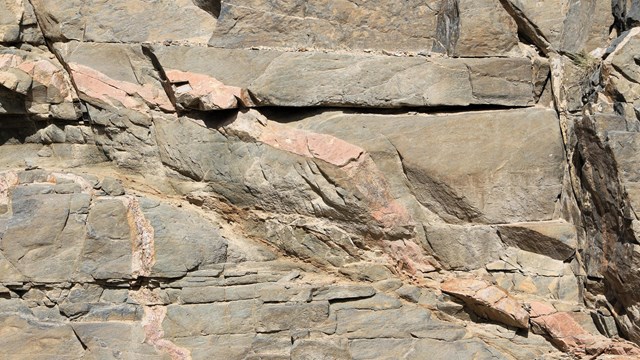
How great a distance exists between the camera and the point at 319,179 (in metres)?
Answer: 7.17

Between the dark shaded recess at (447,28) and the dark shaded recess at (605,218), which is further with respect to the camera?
the dark shaded recess at (447,28)

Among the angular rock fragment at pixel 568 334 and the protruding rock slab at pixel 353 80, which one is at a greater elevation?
the protruding rock slab at pixel 353 80

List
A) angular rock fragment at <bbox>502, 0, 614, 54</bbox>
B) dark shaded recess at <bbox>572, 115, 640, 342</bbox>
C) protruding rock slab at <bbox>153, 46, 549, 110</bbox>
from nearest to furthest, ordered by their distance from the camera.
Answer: dark shaded recess at <bbox>572, 115, 640, 342</bbox>
protruding rock slab at <bbox>153, 46, 549, 110</bbox>
angular rock fragment at <bbox>502, 0, 614, 54</bbox>

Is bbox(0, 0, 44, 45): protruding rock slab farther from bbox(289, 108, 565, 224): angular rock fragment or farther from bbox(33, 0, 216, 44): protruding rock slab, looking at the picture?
bbox(289, 108, 565, 224): angular rock fragment

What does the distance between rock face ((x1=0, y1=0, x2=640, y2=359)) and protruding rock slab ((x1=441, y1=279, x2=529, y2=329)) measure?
2 centimetres

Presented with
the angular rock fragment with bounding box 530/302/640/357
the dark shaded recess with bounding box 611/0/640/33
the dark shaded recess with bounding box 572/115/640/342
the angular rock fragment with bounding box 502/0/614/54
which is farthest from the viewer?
the angular rock fragment with bounding box 502/0/614/54

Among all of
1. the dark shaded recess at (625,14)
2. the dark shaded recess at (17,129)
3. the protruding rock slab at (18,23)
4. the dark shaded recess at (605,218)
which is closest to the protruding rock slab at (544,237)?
the dark shaded recess at (605,218)

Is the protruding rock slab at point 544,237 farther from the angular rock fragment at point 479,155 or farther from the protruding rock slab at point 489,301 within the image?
the protruding rock slab at point 489,301

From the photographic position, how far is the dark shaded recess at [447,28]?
293 inches

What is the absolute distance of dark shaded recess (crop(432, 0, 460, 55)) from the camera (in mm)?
7441

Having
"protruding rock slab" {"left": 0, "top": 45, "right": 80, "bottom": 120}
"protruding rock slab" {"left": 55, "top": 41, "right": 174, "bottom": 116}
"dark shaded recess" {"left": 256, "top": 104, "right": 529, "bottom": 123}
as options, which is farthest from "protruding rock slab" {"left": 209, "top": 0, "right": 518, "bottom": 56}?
"protruding rock slab" {"left": 0, "top": 45, "right": 80, "bottom": 120}

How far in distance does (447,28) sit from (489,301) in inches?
90.5

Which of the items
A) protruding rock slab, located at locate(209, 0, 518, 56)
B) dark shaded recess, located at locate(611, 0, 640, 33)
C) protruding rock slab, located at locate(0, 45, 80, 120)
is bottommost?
protruding rock slab, located at locate(0, 45, 80, 120)

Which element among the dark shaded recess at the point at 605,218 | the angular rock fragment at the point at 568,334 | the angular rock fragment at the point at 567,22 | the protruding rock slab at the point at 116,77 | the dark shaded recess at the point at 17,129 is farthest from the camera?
the dark shaded recess at the point at 17,129
